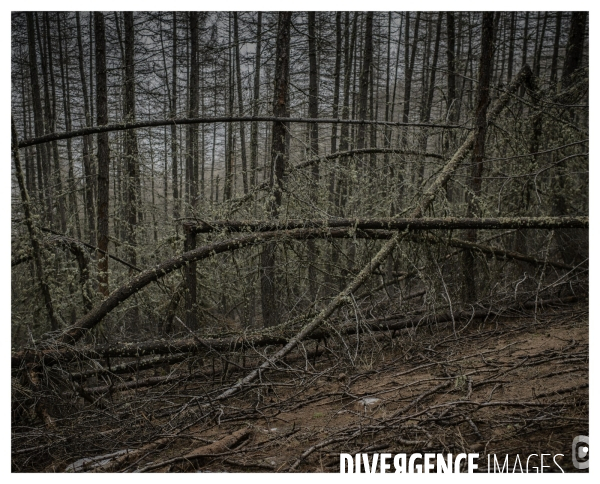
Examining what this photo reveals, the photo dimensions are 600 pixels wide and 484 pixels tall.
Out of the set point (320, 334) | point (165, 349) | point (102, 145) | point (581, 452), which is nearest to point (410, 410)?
point (581, 452)

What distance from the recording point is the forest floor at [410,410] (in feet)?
8.65

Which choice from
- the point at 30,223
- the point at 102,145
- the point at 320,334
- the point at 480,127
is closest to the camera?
the point at 30,223

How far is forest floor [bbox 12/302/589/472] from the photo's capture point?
104 inches

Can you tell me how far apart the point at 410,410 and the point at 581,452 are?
1.05 m

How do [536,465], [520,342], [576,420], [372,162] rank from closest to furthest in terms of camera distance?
1. [536,465]
2. [576,420]
3. [520,342]
4. [372,162]

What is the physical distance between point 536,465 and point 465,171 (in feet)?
13.4

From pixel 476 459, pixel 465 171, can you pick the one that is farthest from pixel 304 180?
pixel 476 459

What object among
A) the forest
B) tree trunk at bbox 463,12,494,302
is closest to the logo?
the forest

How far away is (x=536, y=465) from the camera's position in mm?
2363

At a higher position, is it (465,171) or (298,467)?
(465,171)

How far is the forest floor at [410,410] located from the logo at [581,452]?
0.11 feet

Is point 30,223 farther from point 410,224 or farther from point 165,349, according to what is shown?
point 410,224

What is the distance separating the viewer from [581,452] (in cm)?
242
